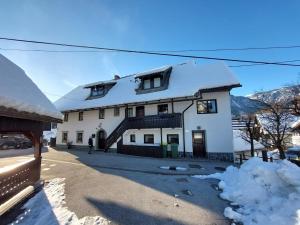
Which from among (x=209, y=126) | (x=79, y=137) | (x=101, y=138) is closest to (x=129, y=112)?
(x=101, y=138)

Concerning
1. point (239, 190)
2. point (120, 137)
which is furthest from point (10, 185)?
point (120, 137)

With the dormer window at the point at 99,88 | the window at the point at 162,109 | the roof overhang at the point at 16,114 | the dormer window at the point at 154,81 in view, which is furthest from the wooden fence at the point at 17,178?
the dormer window at the point at 99,88

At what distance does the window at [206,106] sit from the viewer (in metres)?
18.8

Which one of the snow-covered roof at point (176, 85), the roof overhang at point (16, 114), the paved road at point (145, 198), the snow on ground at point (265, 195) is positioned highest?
the snow-covered roof at point (176, 85)

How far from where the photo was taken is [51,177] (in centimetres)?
1058

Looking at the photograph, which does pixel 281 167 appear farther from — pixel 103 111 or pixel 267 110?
pixel 103 111

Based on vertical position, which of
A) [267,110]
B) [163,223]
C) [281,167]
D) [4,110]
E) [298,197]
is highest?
[267,110]

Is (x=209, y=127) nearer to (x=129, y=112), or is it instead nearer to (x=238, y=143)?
(x=129, y=112)

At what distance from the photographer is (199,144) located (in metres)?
18.9

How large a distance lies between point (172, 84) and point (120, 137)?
8.54m

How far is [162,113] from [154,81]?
429 centimetres

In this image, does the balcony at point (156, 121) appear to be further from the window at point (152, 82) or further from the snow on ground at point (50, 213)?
the snow on ground at point (50, 213)

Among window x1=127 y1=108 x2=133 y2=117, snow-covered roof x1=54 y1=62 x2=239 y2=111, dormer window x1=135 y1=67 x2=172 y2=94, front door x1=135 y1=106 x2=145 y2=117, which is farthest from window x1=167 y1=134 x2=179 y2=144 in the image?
window x1=127 y1=108 x2=133 y2=117

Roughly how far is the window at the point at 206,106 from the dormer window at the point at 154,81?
4451mm
